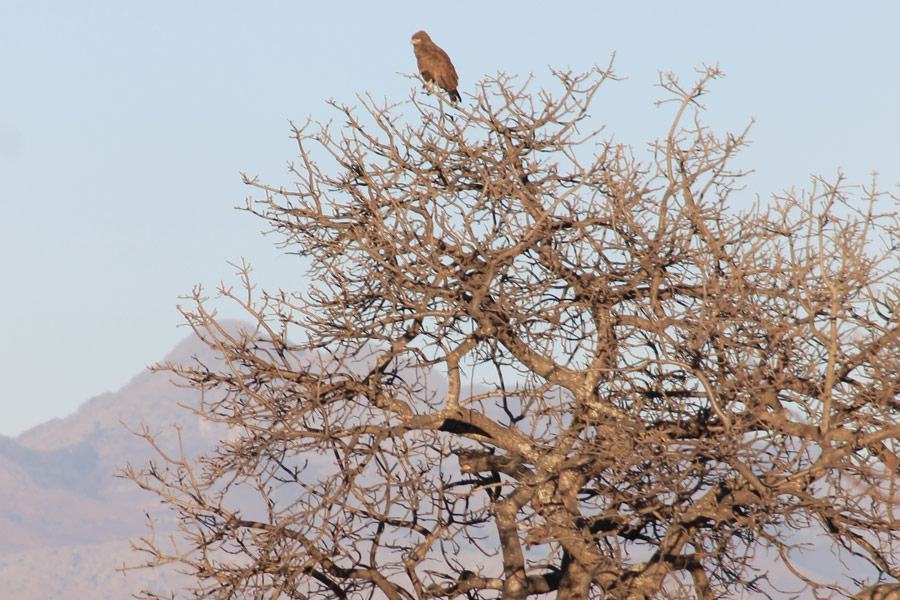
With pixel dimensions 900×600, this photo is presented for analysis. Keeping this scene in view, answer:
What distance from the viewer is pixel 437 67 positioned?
12.3 m

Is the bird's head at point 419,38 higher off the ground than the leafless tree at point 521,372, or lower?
higher

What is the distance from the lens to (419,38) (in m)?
13.1

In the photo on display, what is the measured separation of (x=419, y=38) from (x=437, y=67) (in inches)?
37.4

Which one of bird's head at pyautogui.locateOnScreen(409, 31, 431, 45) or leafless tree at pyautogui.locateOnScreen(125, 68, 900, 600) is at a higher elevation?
bird's head at pyautogui.locateOnScreen(409, 31, 431, 45)

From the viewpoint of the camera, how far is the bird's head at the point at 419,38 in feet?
42.6

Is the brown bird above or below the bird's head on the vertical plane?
below

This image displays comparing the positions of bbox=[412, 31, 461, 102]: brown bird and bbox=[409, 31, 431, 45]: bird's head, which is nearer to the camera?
bbox=[412, 31, 461, 102]: brown bird

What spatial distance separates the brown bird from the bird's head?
0.41 ft

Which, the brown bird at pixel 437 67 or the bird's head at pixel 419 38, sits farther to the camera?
the bird's head at pixel 419 38

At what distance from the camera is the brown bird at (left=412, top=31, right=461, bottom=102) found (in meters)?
12.2

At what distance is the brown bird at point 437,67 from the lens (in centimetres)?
1216

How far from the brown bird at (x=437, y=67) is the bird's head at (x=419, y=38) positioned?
12 cm

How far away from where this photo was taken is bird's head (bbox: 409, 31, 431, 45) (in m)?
13.0

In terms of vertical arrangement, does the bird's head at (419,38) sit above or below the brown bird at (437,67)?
above
